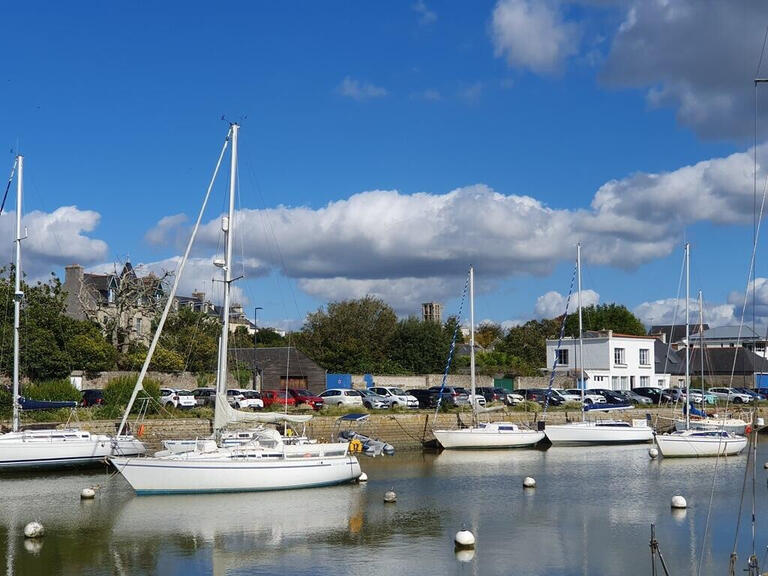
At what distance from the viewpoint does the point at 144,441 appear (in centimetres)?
4400

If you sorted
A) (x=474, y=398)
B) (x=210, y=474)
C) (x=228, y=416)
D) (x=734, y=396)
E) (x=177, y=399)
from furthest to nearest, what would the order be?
(x=734, y=396), (x=177, y=399), (x=474, y=398), (x=228, y=416), (x=210, y=474)

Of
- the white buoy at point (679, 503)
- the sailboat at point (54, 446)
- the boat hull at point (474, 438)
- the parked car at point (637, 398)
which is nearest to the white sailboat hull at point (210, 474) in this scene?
the sailboat at point (54, 446)

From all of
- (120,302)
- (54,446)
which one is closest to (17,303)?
(54,446)

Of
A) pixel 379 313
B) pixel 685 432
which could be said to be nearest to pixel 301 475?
pixel 685 432

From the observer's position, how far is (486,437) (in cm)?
5069

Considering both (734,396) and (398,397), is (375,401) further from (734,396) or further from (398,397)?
Result: (734,396)

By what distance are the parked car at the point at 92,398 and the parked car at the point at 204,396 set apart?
21.8 ft

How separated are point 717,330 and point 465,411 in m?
94.5

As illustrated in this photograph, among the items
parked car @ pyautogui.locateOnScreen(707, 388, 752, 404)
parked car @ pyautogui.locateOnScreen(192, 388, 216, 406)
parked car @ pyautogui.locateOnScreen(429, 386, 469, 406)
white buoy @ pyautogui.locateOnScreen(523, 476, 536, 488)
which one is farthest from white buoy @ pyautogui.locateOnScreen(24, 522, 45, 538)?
parked car @ pyautogui.locateOnScreen(707, 388, 752, 404)

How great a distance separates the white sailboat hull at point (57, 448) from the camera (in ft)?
124

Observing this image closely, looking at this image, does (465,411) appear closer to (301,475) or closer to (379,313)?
(301,475)

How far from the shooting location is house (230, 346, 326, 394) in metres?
73.6

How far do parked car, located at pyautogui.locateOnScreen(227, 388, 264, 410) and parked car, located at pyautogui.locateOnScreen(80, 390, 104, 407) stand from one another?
7.59 meters

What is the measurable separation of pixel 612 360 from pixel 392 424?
37982 millimetres
